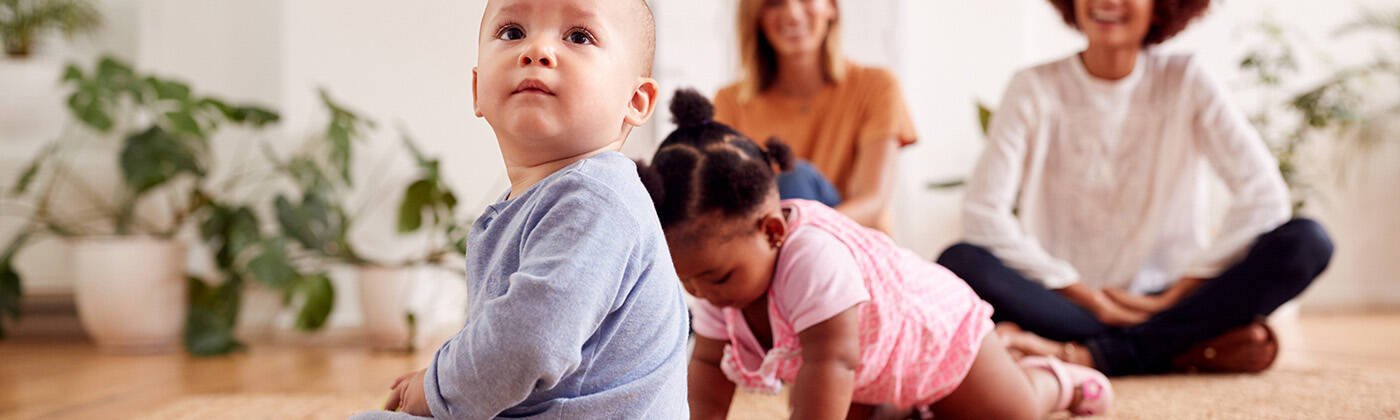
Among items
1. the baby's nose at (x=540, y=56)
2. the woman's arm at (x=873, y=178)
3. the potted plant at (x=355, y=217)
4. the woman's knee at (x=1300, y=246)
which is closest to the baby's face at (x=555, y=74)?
the baby's nose at (x=540, y=56)

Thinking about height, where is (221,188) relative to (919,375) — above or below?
below

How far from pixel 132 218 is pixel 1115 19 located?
8.05 feet

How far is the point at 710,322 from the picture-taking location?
1.23 meters

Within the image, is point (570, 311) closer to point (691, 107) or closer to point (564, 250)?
→ point (564, 250)

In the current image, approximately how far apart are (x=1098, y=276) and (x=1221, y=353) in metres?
0.25

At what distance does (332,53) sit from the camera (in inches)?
117

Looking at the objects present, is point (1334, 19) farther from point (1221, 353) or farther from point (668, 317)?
point (668, 317)

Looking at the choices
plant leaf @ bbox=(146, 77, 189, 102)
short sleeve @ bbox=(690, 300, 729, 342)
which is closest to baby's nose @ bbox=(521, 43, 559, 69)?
short sleeve @ bbox=(690, 300, 729, 342)

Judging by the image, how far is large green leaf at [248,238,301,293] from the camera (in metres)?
2.44

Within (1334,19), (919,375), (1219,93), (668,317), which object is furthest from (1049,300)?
(1334,19)

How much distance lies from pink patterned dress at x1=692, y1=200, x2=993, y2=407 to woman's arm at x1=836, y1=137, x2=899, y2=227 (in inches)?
24.8

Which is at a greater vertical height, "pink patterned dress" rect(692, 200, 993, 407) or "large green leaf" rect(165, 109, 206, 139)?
"pink patterned dress" rect(692, 200, 993, 407)

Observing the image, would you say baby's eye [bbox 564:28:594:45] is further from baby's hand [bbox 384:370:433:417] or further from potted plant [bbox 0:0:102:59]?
potted plant [bbox 0:0:102:59]

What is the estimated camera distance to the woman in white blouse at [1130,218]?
1.84 metres
